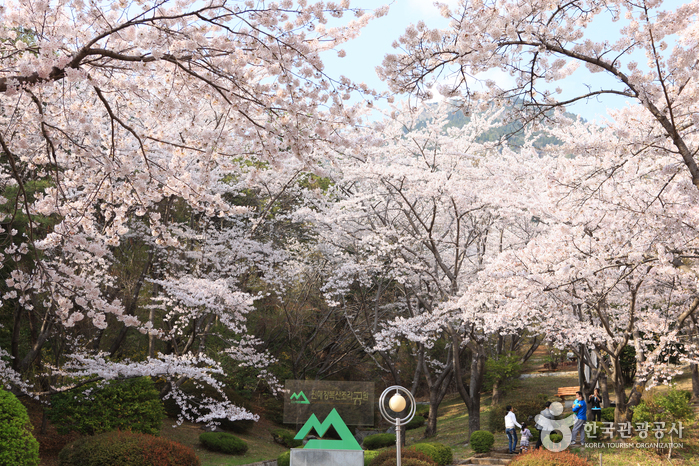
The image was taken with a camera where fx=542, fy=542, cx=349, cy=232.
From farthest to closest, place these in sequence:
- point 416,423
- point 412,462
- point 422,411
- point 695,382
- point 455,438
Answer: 1. point 422,411
2. point 416,423
3. point 455,438
4. point 695,382
5. point 412,462

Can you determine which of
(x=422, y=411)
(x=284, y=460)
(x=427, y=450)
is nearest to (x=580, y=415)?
(x=427, y=450)

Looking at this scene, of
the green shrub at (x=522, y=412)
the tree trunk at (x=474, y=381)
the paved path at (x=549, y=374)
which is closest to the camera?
the tree trunk at (x=474, y=381)

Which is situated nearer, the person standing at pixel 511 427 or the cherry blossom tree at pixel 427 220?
the person standing at pixel 511 427

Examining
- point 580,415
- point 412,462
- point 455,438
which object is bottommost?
point 455,438

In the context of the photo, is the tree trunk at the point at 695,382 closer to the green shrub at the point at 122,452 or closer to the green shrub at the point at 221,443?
the green shrub at the point at 221,443

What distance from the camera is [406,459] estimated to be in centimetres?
959

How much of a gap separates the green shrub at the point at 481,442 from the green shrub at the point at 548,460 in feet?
9.83

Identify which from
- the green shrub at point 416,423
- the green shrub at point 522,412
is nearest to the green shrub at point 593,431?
the green shrub at point 522,412

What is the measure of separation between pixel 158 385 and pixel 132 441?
236 inches

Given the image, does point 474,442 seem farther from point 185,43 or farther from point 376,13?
point 185,43

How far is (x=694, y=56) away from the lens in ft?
16.9

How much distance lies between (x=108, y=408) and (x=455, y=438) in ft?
30.4

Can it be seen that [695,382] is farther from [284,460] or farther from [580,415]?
[284,460]

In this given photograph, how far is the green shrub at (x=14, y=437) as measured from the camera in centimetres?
686
